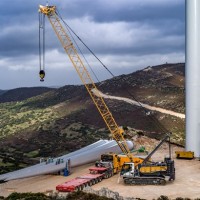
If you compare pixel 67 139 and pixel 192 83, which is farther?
pixel 67 139

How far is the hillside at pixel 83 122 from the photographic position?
92.2m

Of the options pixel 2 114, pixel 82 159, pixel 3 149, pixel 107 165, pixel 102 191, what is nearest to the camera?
pixel 102 191

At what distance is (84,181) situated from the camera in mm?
44938

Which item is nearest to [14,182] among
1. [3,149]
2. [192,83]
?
[192,83]

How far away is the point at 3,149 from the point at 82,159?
45007mm

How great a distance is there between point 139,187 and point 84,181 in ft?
21.9

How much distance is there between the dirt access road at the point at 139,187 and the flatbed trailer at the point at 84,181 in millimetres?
710

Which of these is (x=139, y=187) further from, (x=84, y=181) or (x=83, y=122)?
(x=83, y=122)

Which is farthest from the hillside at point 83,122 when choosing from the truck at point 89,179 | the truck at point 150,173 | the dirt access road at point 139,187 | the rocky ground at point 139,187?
the truck at point 150,173

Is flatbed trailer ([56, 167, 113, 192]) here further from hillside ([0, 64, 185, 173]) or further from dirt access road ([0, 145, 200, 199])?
hillside ([0, 64, 185, 173])

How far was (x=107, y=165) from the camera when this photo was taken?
171 ft

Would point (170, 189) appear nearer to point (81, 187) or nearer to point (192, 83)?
point (81, 187)

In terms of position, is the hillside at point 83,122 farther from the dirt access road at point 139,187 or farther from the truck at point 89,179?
the truck at point 89,179

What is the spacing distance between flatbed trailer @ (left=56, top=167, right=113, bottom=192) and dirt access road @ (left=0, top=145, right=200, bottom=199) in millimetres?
710
